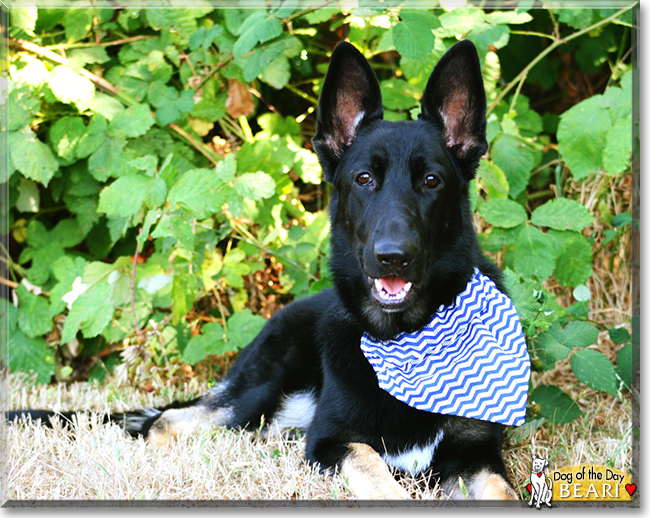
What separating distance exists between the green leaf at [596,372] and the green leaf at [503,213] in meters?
0.77

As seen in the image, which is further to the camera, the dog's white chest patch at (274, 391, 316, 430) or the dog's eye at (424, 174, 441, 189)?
the dog's white chest patch at (274, 391, 316, 430)

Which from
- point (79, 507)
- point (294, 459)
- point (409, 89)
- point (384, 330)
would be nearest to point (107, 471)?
point (79, 507)

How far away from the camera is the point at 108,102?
13.0 ft

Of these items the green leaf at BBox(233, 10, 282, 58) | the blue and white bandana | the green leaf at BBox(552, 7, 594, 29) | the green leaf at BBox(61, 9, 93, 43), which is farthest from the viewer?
the green leaf at BBox(61, 9, 93, 43)

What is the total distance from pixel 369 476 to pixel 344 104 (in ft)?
5.28

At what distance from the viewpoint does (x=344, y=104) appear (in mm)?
2945

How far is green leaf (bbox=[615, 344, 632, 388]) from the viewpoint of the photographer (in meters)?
3.32

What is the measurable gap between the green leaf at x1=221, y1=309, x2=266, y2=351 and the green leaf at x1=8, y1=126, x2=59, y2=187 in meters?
1.42

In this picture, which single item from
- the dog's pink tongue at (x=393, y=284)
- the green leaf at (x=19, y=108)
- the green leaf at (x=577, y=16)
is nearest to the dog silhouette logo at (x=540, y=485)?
the dog's pink tongue at (x=393, y=284)

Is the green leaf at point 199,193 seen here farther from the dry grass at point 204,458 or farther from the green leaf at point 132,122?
the dry grass at point 204,458

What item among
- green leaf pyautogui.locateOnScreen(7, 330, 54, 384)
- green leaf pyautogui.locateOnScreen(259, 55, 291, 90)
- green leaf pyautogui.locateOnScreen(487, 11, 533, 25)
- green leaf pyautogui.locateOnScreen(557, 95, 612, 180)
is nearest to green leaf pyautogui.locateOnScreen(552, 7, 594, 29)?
green leaf pyautogui.locateOnScreen(487, 11, 533, 25)

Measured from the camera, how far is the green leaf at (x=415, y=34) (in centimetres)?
329

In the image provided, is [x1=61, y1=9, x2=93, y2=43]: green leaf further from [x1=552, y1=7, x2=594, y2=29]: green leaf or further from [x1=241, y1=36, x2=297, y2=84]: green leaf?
[x1=552, y1=7, x2=594, y2=29]: green leaf

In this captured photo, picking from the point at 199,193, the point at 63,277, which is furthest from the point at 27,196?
the point at 199,193
